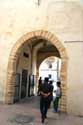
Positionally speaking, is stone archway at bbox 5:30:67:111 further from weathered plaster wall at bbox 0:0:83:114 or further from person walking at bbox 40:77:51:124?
person walking at bbox 40:77:51:124

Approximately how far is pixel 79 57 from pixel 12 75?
3601 millimetres

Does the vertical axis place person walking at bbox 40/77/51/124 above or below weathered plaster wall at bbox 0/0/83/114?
below

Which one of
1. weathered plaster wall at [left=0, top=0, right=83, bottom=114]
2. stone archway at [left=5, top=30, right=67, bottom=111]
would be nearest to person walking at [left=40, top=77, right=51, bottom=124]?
weathered plaster wall at [left=0, top=0, right=83, bottom=114]

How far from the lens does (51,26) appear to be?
1103 cm

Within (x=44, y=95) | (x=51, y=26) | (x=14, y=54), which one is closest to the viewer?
(x=44, y=95)

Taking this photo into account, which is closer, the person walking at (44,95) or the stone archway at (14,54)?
the person walking at (44,95)

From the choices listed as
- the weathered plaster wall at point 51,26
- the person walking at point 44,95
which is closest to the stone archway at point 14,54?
the weathered plaster wall at point 51,26

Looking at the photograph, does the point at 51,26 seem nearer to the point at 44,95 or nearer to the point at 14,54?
the point at 14,54

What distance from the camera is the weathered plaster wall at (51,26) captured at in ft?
33.7

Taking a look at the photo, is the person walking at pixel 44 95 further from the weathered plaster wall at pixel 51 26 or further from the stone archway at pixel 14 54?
the stone archway at pixel 14 54

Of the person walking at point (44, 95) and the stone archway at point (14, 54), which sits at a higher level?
the stone archway at point (14, 54)

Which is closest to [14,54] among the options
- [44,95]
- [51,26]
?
[51,26]

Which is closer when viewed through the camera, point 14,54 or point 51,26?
point 51,26

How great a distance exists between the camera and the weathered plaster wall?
10258 millimetres
